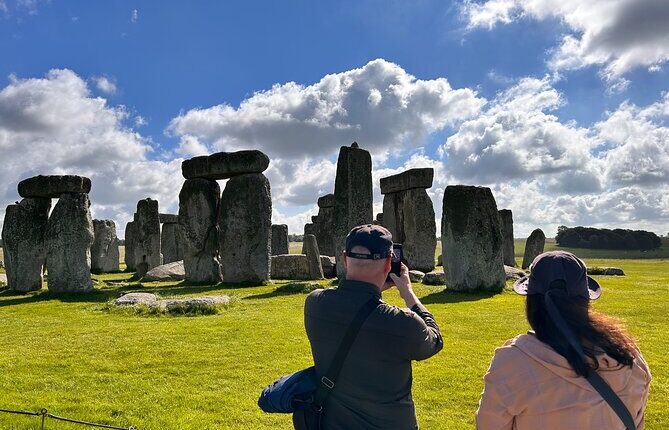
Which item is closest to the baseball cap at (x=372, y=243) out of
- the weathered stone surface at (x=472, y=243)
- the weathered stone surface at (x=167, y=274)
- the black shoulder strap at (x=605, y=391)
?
the black shoulder strap at (x=605, y=391)

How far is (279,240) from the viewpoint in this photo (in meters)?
30.6

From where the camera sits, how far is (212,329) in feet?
32.9

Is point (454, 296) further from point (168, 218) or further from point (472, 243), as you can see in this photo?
point (168, 218)

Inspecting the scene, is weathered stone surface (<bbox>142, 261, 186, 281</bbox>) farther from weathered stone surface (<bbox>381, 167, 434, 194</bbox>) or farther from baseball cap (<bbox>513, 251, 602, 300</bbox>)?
baseball cap (<bbox>513, 251, 602, 300</bbox>)

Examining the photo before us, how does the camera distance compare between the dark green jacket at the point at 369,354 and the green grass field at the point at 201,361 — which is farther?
the green grass field at the point at 201,361

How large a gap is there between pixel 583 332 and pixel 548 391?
30 centimetres

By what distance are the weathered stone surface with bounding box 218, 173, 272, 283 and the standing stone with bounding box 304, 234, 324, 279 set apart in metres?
2.21

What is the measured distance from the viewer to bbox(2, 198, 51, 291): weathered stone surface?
1681 centimetres

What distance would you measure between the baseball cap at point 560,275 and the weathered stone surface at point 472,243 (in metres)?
13.1

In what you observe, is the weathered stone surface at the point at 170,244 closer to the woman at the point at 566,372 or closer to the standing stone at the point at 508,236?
the standing stone at the point at 508,236

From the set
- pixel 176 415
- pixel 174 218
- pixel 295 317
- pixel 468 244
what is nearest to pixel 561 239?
→ pixel 174 218

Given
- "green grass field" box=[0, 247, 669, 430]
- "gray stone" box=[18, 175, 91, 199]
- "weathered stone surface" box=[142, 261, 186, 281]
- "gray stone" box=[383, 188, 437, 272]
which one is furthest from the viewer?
"gray stone" box=[383, 188, 437, 272]

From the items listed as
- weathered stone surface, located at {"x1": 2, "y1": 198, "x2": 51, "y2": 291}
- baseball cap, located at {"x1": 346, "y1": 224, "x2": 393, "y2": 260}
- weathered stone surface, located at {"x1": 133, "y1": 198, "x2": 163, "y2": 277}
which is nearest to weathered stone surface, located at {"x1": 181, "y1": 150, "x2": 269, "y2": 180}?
weathered stone surface, located at {"x1": 2, "y1": 198, "x2": 51, "y2": 291}

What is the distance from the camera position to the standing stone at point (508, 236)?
2886cm
